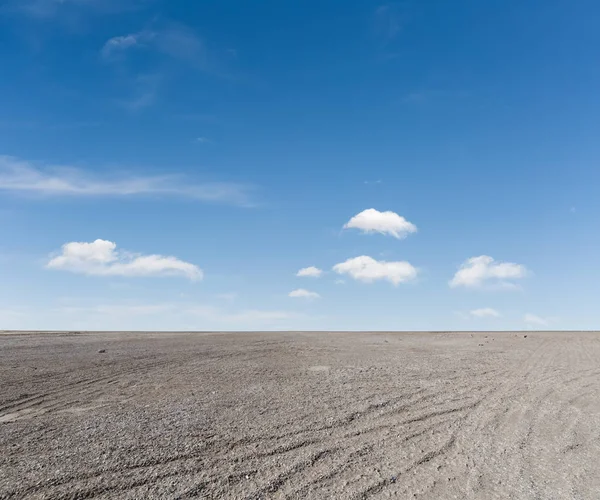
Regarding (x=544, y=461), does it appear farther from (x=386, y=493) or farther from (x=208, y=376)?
(x=208, y=376)

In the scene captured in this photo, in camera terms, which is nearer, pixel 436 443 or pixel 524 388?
pixel 436 443

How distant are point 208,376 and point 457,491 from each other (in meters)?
11.2

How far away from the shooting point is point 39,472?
283 inches

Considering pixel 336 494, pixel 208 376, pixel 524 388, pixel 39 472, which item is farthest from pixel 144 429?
pixel 524 388

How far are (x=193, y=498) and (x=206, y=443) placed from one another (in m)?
2.21

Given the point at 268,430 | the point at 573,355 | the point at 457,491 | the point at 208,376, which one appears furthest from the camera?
the point at 573,355

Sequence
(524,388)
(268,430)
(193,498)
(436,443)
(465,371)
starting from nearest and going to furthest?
(193,498), (436,443), (268,430), (524,388), (465,371)

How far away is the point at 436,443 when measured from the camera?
8.72m

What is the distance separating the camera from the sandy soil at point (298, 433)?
6855 mm

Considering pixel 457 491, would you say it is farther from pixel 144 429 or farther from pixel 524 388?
pixel 524 388

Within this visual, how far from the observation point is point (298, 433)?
359 inches

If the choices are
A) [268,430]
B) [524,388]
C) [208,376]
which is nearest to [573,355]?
[524,388]

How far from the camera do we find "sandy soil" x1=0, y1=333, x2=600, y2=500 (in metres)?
6.86

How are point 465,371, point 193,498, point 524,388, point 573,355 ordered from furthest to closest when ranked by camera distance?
point 573,355 → point 465,371 → point 524,388 → point 193,498
